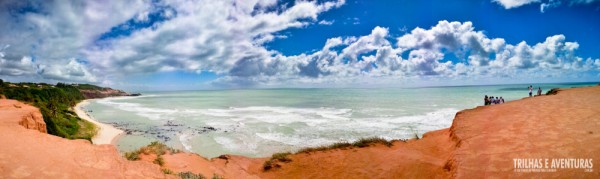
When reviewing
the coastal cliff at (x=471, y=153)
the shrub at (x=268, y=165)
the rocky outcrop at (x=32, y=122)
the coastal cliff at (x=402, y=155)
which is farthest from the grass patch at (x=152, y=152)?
the shrub at (x=268, y=165)

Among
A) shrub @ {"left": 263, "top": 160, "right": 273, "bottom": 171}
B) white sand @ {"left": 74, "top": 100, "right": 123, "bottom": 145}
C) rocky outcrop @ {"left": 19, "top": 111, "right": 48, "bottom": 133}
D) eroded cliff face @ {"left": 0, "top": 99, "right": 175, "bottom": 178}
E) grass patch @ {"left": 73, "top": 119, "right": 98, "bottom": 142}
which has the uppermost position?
rocky outcrop @ {"left": 19, "top": 111, "right": 48, "bottom": 133}

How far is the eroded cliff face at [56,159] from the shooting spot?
562 cm

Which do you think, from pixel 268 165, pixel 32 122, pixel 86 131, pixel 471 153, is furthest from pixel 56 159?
pixel 86 131

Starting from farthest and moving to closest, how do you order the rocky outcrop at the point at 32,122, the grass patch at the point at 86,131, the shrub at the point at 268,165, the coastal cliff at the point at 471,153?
the grass patch at the point at 86,131 → the shrub at the point at 268,165 → the rocky outcrop at the point at 32,122 → the coastal cliff at the point at 471,153

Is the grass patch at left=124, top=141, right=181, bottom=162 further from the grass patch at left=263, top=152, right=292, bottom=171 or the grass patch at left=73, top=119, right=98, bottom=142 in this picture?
the grass patch at left=73, top=119, right=98, bottom=142

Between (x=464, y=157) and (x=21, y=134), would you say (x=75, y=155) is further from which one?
(x=464, y=157)

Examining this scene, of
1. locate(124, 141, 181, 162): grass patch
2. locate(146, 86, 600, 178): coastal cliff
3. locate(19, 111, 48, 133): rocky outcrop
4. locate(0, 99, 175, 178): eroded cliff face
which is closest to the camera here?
locate(0, 99, 175, 178): eroded cliff face

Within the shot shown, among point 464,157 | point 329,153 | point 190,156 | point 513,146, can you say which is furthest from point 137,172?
point 513,146

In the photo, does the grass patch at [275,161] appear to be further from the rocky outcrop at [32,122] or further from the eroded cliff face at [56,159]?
the rocky outcrop at [32,122]

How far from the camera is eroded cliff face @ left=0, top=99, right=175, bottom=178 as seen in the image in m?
5.62

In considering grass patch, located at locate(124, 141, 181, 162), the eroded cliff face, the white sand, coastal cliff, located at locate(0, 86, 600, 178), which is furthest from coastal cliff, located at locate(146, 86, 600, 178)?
the white sand

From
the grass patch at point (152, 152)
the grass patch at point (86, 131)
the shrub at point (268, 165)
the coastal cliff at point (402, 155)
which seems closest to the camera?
the coastal cliff at point (402, 155)

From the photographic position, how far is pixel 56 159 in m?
6.42

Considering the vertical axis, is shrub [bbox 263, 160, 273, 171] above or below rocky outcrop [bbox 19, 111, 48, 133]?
below
